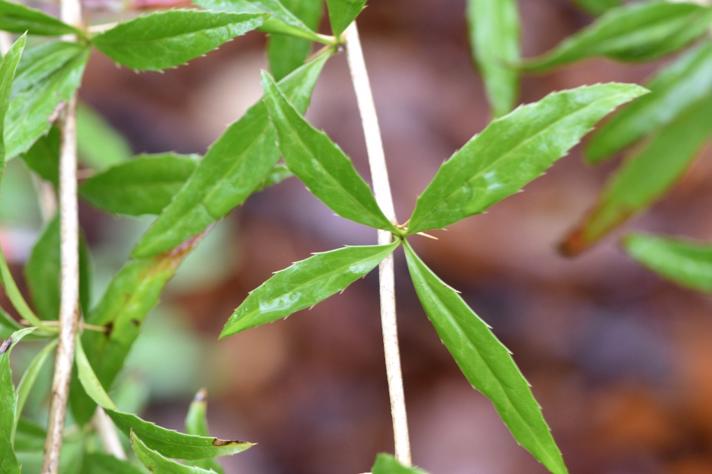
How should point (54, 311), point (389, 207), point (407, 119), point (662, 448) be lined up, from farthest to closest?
point (407, 119), point (662, 448), point (54, 311), point (389, 207)

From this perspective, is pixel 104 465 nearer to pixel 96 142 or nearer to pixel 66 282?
pixel 66 282

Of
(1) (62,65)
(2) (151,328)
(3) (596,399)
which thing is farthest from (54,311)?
(3) (596,399)

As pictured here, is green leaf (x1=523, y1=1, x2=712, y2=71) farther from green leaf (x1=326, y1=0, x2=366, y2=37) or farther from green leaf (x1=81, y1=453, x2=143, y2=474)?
green leaf (x1=81, y1=453, x2=143, y2=474)

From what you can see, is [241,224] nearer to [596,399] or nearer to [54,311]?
[596,399]

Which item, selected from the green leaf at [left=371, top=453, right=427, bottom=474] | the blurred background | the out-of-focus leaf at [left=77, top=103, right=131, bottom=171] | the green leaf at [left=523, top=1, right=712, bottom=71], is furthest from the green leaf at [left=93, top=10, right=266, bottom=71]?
the blurred background

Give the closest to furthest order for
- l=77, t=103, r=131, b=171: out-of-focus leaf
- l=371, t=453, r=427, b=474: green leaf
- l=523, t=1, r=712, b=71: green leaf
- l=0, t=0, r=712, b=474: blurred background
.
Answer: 1. l=371, t=453, r=427, b=474: green leaf
2. l=523, t=1, r=712, b=71: green leaf
3. l=77, t=103, r=131, b=171: out-of-focus leaf
4. l=0, t=0, r=712, b=474: blurred background

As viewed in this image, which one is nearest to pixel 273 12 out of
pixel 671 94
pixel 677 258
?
pixel 671 94

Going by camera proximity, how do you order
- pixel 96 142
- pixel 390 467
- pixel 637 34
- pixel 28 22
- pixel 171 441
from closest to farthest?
pixel 390 467
pixel 171 441
pixel 28 22
pixel 637 34
pixel 96 142
